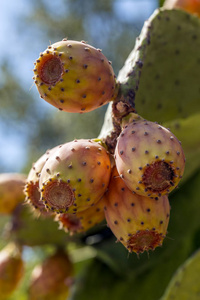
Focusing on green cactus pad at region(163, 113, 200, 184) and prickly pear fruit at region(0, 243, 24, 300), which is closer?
green cactus pad at region(163, 113, 200, 184)

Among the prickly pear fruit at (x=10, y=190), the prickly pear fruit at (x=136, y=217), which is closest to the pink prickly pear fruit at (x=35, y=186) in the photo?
the prickly pear fruit at (x=136, y=217)

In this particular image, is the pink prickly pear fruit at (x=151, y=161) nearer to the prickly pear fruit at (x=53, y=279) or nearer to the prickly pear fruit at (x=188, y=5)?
the prickly pear fruit at (x=53, y=279)

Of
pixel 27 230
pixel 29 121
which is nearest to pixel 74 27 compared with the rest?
pixel 29 121

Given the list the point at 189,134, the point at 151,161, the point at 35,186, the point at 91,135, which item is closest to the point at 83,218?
the point at 35,186

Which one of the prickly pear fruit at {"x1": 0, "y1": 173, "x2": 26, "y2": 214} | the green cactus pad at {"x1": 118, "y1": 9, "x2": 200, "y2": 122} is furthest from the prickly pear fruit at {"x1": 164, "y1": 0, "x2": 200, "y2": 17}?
the prickly pear fruit at {"x1": 0, "y1": 173, "x2": 26, "y2": 214}

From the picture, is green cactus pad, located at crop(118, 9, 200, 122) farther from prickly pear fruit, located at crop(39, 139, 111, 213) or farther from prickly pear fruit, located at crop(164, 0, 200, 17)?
prickly pear fruit, located at crop(39, 139, 111, 213)

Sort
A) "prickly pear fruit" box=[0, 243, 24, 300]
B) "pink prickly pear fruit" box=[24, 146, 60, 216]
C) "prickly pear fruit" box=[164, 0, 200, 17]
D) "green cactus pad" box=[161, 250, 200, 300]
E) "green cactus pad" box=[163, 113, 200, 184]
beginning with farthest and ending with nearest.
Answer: "prickly pear fruit" box=[164, 0, 200, 17], "prickly pear fruit" box=[0, 243, 24, 300], "green cactus pad" box=[163, 113, 200, 184], "green cactus pad" box=[161, 250, 200, 300], "pink prickly pear fruit" box=[24, 146, 60, 216]
